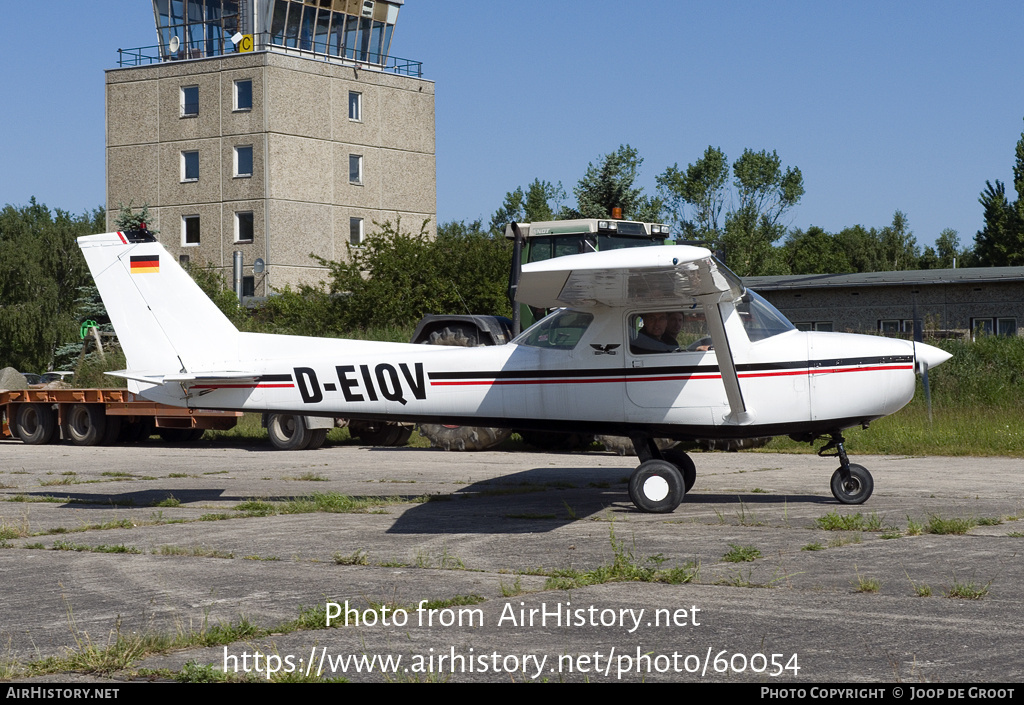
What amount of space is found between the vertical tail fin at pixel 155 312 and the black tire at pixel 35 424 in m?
13.5

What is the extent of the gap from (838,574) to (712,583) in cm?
83

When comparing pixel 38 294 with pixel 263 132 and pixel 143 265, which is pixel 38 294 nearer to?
pixel 263 132

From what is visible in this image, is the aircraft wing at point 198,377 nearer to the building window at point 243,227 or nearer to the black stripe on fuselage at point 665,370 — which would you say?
the black stripe on fuselage at point 665,370

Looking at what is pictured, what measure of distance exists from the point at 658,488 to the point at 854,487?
194 centimetres

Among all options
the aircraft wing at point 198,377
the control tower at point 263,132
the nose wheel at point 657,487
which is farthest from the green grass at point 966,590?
the control tower at point 263,132

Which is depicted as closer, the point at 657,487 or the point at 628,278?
the point at 628,278

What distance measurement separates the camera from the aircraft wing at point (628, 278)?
8336 mm

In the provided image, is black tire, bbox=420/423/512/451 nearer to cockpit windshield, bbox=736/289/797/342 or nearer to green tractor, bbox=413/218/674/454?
green tractor, bbox=413/218/674/454

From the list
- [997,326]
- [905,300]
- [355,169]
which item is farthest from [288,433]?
[355,169]

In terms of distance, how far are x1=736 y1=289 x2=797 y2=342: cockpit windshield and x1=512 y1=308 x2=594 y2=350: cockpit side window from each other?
142 cm

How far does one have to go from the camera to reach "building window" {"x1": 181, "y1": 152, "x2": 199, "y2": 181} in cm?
5519

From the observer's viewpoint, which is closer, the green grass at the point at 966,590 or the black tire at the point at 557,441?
the green grass at the point at 966,590

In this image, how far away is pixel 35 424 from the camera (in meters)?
23.5

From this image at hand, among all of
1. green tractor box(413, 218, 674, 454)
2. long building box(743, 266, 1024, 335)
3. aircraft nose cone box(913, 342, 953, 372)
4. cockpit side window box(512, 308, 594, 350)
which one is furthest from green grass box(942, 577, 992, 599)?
long building box(743, 266, 1024, 335)
